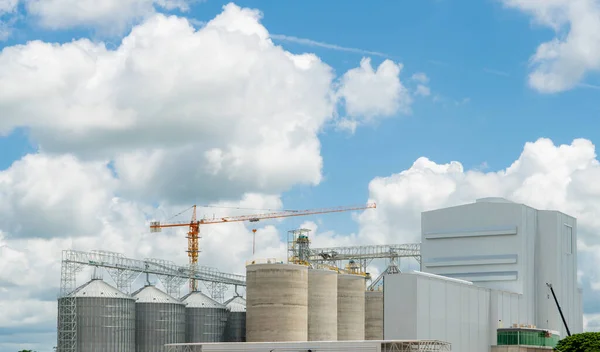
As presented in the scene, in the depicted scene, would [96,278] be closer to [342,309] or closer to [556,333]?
[342,309]

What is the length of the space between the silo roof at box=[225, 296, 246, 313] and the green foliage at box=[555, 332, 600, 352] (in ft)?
138

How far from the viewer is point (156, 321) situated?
109 m

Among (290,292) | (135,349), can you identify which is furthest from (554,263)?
(135,349)

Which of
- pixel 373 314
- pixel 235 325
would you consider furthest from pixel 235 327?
pixel 373 314

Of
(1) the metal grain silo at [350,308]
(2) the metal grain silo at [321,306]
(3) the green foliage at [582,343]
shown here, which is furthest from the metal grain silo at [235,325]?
(3) the green foliage at [582,343]

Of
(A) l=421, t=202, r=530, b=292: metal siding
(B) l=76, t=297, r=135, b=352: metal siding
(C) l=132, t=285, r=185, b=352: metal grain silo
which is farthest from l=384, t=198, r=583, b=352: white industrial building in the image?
(B) l=76, t=297, r=135, b=352: metal siding

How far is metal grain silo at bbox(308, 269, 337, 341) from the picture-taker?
113m

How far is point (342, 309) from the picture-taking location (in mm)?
121250

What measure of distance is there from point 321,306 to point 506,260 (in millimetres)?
32511

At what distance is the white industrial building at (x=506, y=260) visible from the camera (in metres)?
123

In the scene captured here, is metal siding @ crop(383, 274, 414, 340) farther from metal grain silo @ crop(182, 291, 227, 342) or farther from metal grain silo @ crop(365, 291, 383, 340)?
metal grain silo @ crop(365, 291, 383, 340)

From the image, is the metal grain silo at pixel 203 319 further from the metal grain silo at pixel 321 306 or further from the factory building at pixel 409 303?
the metal grain silo at pixel 321 306

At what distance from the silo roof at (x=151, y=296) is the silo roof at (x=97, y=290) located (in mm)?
3697

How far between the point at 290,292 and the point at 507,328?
1271 inches
